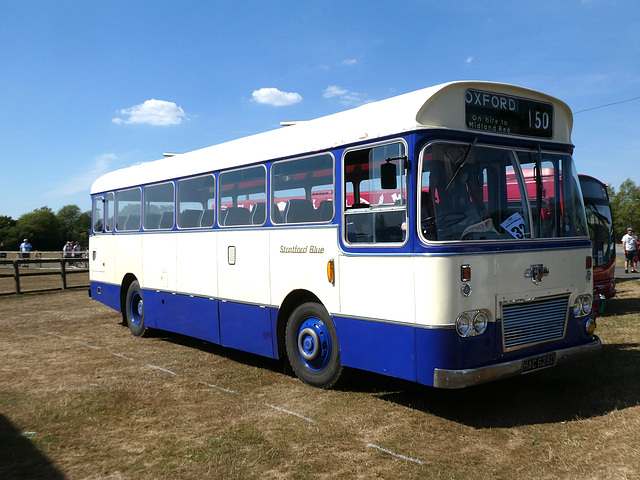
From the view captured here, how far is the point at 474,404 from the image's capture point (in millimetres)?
6285

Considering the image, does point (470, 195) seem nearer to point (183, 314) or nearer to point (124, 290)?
point (183, 314)

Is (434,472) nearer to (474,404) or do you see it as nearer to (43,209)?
(474,404)

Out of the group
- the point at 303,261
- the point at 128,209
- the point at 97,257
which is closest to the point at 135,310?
the point at 128,209

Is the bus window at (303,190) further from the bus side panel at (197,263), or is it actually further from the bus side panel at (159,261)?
the bus side panel at (159,261)

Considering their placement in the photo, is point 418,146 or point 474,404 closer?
point 418,146

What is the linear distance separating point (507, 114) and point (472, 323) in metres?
2.23

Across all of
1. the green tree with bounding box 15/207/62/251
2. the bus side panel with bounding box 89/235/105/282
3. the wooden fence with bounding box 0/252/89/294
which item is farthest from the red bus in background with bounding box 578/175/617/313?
the green tree with bounding box 15/207/62/251

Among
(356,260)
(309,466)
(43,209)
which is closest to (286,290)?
(356,260)

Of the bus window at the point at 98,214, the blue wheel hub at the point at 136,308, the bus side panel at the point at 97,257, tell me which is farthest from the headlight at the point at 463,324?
the bus window at the point at 98,214

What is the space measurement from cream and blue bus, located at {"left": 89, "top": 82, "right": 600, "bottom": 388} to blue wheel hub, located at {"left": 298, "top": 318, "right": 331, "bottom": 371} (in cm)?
2

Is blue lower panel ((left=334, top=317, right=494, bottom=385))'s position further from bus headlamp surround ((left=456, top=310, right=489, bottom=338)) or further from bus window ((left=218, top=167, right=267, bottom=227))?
bus window ((left=218, top=167, right=267, bottom=227))

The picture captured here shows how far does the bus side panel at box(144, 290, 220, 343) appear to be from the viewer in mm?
8938

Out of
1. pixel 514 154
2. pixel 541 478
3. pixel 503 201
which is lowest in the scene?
pixel 541 478

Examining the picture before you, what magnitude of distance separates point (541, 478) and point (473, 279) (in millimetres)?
1806
